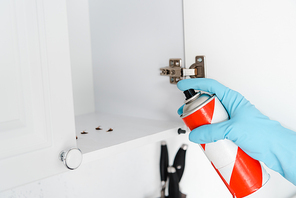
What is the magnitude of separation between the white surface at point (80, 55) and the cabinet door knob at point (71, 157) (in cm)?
61

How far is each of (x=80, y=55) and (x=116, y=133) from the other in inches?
19.7

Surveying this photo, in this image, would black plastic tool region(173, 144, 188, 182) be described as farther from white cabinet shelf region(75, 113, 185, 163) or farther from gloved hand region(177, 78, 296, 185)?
gloved hand region(177, 78, 296, 185)

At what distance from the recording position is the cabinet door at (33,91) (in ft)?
1.60

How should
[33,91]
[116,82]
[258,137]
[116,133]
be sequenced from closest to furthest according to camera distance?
[33,91]
[258,137]
[116,133]
[116,82]

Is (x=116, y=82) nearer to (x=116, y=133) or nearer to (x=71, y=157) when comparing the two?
(x=116, y=133)

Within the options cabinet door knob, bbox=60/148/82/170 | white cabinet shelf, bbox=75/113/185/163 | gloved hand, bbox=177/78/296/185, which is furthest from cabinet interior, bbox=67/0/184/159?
gloved hand, bbox=177/78/296/185

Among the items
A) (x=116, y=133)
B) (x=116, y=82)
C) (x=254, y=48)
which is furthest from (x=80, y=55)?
(x=254, y=48)

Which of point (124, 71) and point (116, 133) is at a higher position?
point (124, 71)

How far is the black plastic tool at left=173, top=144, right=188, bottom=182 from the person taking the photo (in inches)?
38.4

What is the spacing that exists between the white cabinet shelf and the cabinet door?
0.11 meters

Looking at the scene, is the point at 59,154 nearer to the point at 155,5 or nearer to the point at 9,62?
the point at 9,62

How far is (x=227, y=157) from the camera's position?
2.21 feet

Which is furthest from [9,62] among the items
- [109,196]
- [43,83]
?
[109,196]

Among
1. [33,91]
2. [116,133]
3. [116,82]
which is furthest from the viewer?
[116,82]
